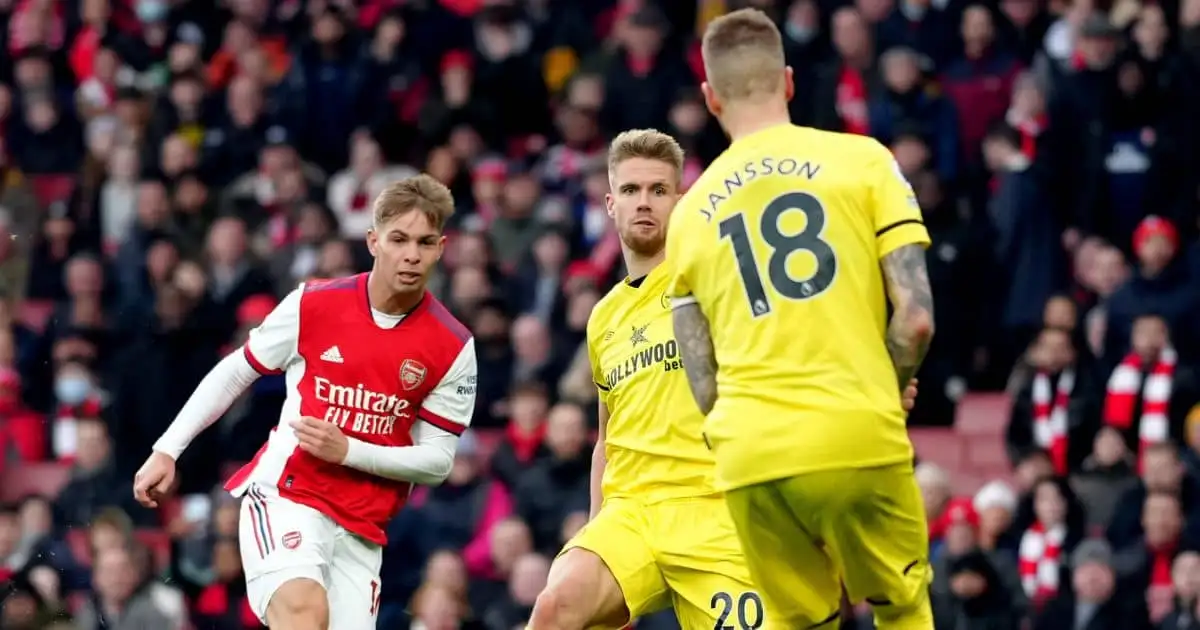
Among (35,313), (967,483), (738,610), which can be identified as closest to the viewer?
(738,610)

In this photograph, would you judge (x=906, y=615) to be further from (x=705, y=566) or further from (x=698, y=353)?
(x=705, y=566)

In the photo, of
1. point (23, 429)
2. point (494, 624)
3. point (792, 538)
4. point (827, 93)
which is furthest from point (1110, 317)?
point (23, 429)

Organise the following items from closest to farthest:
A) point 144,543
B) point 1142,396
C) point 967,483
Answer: point 1142,396
point 967,483
point 144,543

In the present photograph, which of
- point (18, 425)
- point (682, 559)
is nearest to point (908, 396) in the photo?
point (682, 559)

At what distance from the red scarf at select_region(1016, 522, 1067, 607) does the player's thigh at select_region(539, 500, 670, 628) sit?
16.0 ft

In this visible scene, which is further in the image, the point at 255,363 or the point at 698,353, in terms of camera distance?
the point at 255,363

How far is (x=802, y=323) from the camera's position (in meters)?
6.73

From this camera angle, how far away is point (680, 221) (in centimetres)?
704

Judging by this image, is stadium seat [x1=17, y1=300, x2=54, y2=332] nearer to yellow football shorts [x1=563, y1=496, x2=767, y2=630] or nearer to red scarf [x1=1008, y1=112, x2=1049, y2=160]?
red scarf [x1=1008, y1=112, x2=1049, y2=160]

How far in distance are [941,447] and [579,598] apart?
678 centimetres

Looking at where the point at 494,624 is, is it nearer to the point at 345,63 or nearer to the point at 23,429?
the point at 23,429

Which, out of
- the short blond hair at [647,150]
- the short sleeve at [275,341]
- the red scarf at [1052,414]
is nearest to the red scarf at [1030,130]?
the red scarf at [1052,414]

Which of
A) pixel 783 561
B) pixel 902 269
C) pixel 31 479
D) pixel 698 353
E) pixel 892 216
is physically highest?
pixel 892 216

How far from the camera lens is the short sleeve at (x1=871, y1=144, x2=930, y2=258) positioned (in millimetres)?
6773
